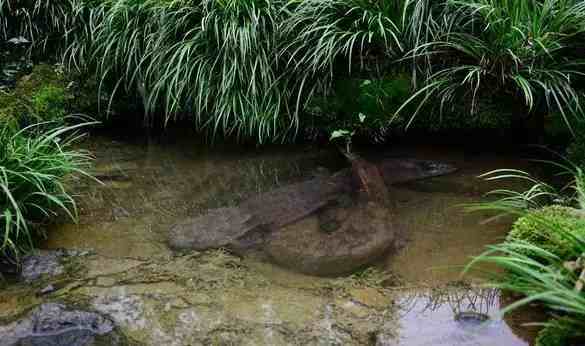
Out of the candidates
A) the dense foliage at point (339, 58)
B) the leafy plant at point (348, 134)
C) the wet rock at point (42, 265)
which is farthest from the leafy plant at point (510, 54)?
the wet rock at point (42, 265)

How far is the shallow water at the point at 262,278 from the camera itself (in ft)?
8.31

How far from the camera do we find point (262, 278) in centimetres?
294

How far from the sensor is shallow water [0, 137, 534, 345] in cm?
253

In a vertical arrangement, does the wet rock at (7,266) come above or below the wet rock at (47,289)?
above

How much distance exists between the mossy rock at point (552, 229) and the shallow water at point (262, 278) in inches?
11.3

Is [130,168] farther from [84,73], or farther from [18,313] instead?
[18,313]

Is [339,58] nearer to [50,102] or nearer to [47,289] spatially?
[50,102]

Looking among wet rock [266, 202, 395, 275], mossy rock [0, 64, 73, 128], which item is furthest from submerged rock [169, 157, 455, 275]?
mossy rock [0, 64, 73, 128]

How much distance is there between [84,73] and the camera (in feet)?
15.6

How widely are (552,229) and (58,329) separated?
6.21 feet

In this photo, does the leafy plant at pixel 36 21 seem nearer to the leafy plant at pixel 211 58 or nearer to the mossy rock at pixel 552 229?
the leafy plant at pixel 211 58

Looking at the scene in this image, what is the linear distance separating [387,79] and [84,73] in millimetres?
2220

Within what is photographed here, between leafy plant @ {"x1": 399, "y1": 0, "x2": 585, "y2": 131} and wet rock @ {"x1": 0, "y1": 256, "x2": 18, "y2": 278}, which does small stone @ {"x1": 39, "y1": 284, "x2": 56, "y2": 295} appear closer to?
wet rock @ {"x1": 0, "y1": 256, "x2": 18, "y2": 278}

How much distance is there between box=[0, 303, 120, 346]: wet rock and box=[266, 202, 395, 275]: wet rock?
87cm
